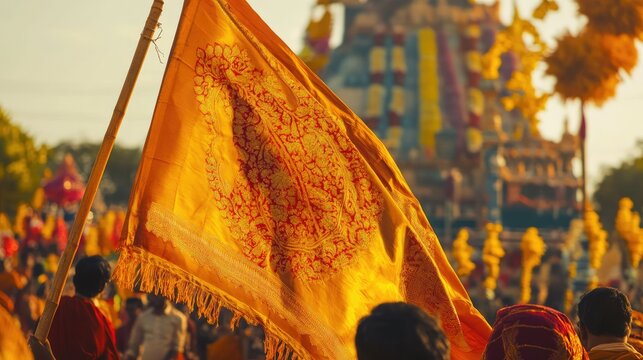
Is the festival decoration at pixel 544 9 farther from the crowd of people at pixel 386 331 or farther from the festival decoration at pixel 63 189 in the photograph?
the festival decoration at pixel 63 189

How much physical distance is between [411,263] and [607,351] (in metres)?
1.03

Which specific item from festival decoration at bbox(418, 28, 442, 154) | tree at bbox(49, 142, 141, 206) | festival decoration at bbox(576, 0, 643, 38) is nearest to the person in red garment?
festival decoration at bbox(576, 0, 643, 38)

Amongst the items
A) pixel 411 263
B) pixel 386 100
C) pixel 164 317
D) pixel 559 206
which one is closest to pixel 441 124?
pixel 386 100

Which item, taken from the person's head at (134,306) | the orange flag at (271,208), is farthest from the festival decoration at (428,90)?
the orange flag at (271,208)

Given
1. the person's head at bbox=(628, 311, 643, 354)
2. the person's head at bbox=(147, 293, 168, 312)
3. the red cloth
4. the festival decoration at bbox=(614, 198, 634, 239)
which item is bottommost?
the person's head at bbox=(147, 293, 168, 312)

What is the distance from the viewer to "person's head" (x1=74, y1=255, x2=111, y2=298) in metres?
6.26

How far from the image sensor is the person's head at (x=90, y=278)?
626 centimetres

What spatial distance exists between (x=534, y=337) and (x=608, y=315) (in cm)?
84

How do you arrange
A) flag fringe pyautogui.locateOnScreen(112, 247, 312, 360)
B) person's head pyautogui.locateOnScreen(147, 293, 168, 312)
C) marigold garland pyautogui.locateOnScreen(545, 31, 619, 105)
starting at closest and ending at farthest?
flag fringe pyautogui.locateOnScreen(112, 247, 312, 360) → person's head pyautogui.locateOnScreen(147, 293, 168, 312) → marigold garland pyautogui.locateOnScreen(545, 31, 619, 105)

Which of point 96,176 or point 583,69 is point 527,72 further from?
point 96,176

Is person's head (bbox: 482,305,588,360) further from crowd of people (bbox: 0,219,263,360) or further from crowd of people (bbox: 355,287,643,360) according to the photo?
crowd of people (bbox: 0,219,263,360)

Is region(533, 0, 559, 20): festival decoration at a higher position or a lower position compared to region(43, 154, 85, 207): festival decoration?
higher

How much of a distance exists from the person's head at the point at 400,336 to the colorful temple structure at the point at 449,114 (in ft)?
125

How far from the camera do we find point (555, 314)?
4.18 m
